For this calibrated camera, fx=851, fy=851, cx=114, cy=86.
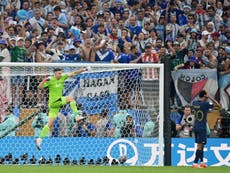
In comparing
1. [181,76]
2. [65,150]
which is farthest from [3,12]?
[65,150]

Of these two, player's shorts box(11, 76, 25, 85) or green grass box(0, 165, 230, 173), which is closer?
green grass box(0, 165, 230, 173)

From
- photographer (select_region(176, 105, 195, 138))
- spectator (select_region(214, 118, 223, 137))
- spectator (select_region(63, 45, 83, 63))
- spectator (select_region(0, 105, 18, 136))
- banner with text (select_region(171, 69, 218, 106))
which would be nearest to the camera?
spectator (select_region(0, 105, 18, 136))

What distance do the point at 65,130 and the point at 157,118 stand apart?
1.75 m

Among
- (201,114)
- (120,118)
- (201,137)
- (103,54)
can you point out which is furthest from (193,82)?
(120,118)

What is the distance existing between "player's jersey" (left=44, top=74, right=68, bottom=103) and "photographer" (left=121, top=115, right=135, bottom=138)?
4.43 feet

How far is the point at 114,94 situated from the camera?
16.1 metres

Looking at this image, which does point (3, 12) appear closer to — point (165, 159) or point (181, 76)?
point (181, 76)

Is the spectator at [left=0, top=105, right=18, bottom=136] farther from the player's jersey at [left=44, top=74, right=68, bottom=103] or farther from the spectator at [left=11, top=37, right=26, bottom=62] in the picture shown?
the spectator at [left=11, top=37, right=26, bottom=62]

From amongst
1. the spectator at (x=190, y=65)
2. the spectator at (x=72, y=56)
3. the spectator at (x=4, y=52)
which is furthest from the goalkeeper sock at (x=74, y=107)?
the spectator at (x=190, y=65)

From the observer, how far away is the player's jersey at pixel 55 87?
52.4ft

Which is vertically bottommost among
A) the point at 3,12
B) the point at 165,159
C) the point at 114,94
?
the point at 165,159

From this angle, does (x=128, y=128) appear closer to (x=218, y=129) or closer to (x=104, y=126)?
(x=104, y=126)

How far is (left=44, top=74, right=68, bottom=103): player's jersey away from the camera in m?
16.0

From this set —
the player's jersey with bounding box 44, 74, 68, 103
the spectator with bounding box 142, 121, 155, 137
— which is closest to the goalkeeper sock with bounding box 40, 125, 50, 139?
the player's jersey with bounding box 44, 74, 68, 103
